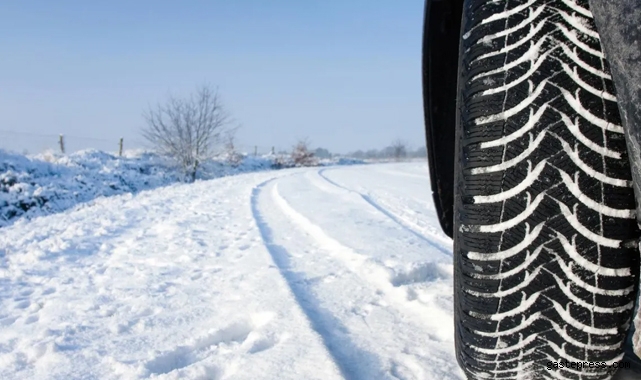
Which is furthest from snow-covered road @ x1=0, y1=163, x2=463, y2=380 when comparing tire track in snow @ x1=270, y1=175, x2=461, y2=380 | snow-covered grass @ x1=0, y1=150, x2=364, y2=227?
snow-covered grass @ x1=0, y1=150, x2=364, y2=227

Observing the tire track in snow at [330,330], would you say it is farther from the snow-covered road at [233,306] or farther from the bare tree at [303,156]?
the bare tree at [303,156]

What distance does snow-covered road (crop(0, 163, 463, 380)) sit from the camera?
3.74 feet

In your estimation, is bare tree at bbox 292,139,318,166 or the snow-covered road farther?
bare tree at bbox 292,139,318,166

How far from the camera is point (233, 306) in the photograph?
1.57 metres

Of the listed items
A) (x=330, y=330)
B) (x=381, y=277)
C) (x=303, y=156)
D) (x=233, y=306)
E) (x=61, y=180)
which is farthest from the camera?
(x=303, y=156)

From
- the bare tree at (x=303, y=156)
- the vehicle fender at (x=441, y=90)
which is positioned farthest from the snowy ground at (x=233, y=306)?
the bare tree at (x=303, y=156)

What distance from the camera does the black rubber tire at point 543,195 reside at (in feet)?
2.28

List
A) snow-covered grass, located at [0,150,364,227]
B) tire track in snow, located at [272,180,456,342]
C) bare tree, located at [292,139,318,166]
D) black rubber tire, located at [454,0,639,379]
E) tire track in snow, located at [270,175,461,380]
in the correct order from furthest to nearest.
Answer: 1. bare tree, located at [292,139,318,166]
2. snow-covered grass, located at [0,150,364,227]
3. tire track in snow, located at [272,180,456,342]
4. tire track in snow, located at [270,175,461,380]
5. black rubber tire, located at [454,0,639,379]

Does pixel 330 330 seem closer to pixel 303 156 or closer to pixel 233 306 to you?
pixel 233 306

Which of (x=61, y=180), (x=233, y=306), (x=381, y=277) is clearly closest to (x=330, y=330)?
(x=233, y=306)

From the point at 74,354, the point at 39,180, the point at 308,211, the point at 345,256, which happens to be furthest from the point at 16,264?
the point at 39,180

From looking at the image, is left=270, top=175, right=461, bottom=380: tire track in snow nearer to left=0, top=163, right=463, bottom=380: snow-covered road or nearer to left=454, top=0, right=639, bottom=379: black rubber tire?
left=0, top=163, right=463, bottom=380: snow-covered road

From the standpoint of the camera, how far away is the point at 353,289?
5.69 ft

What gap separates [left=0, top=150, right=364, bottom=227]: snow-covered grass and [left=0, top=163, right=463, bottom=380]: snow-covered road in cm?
946
